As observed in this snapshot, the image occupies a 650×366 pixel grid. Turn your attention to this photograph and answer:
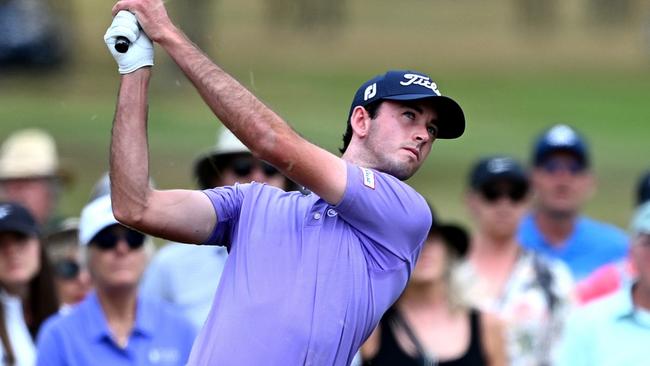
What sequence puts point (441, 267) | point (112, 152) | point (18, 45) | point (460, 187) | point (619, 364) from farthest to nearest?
point (18, 45) → point (460, 187) → point (441, 267) → point (619, 364) → point (112, 152)

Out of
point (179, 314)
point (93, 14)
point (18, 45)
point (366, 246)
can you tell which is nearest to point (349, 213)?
point (366, 246)

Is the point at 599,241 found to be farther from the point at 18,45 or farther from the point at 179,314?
the point at 18,45

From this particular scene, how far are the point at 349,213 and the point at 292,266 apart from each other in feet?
0.83

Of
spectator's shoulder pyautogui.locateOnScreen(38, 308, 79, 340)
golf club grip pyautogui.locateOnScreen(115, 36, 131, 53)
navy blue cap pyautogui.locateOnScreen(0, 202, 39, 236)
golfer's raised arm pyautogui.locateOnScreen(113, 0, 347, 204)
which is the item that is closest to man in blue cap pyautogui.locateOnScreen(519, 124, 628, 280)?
navy blue cap pyautogui.locateOnScreen(0, 202, 39, 236)

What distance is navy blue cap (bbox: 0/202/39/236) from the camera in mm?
7594

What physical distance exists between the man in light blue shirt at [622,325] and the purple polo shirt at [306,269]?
2395mm

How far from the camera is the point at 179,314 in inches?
294

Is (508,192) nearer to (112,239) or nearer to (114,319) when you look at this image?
(112,239)

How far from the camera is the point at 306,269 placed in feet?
16.6

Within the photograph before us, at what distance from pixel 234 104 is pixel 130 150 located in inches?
14.4

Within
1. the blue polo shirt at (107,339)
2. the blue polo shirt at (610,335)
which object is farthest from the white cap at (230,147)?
the blue polo shirt at (610,335)

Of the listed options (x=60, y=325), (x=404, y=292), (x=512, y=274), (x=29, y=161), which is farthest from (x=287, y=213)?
(x=29, y=161)

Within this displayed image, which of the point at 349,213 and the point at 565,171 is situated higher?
the point at 349,213

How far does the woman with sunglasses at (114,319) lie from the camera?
7.05m
